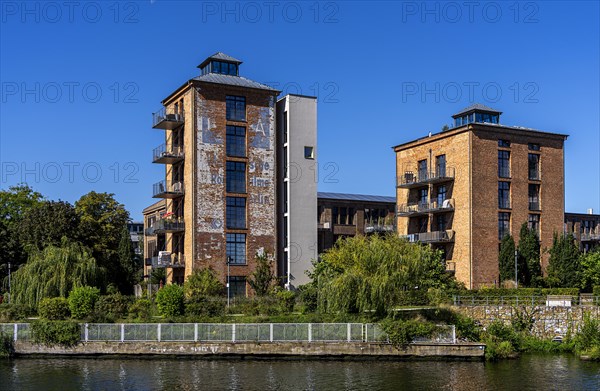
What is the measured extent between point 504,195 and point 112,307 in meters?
32.1

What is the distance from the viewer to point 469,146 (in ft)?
177

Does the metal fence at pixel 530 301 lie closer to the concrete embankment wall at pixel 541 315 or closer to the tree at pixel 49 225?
the concrete embankment wall at pixel 541 315

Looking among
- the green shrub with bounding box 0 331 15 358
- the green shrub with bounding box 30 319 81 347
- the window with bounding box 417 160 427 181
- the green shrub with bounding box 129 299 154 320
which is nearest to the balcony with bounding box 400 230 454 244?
the window with bounding box 417 160 427 181

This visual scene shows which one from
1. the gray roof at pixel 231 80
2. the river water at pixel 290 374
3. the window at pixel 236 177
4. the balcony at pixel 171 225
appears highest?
the gray roof at pixel 231 80

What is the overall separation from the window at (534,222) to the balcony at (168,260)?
2742 centimetres

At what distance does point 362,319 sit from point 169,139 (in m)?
27.8

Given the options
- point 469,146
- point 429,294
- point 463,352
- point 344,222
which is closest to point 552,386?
point 463,352

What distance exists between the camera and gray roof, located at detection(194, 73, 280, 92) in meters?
53.8

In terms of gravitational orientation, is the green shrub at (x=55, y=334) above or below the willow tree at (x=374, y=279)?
below

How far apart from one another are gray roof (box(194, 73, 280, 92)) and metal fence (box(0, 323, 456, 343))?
23.6 metres

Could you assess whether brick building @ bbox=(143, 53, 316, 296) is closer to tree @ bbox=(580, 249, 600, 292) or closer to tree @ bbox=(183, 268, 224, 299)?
tree @ bbox=(183, 268, 224, 299)

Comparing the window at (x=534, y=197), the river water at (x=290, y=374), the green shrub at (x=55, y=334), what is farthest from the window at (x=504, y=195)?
the green shrub at (x=55, y=334)

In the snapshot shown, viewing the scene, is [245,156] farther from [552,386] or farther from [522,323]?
[552,386]

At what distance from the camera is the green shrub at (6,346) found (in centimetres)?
3406
